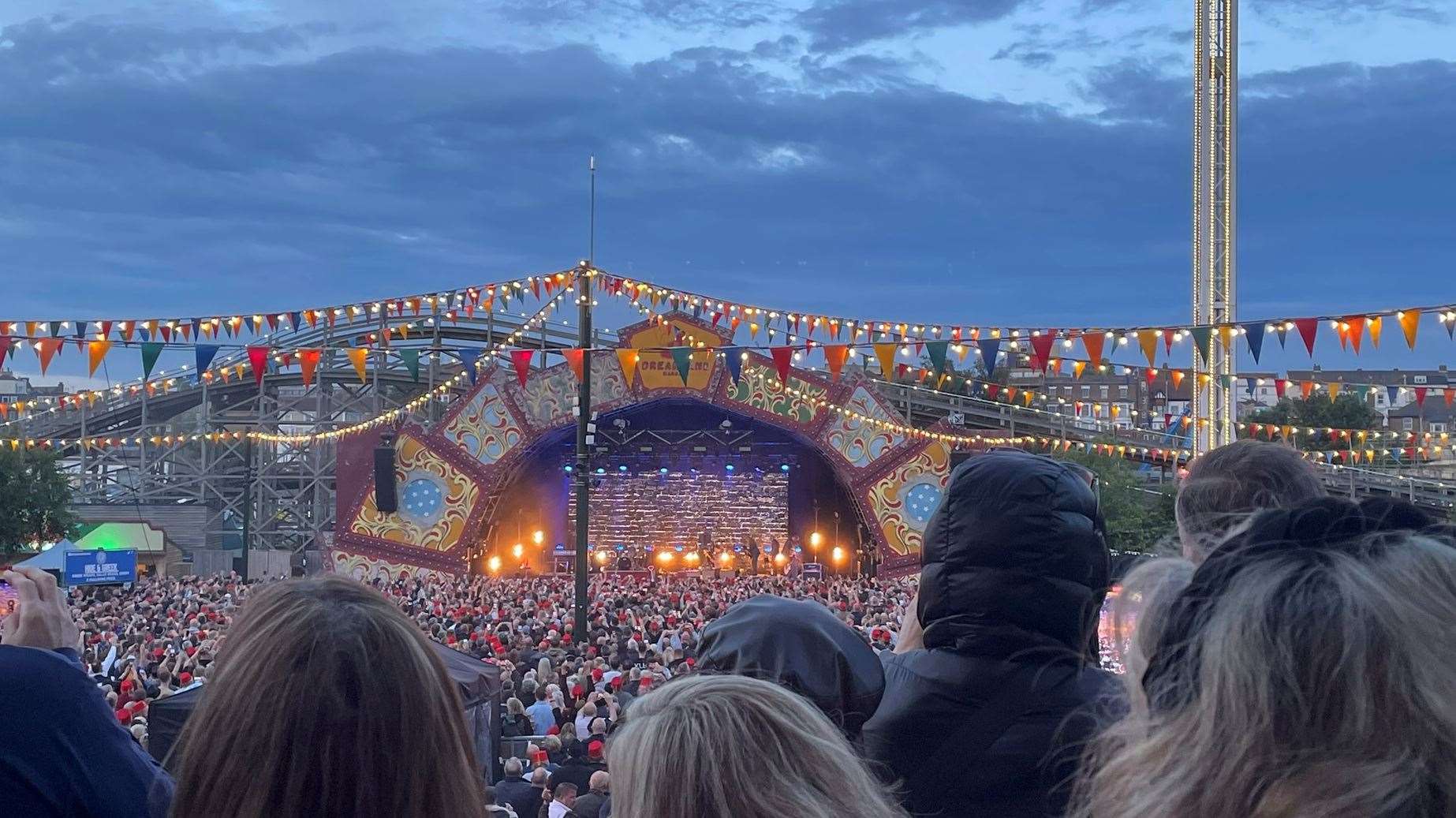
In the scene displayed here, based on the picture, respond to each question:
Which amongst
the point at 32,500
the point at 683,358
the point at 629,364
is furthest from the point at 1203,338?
the point at 32,500

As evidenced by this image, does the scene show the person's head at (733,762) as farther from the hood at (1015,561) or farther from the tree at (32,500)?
the tree at (32,500)

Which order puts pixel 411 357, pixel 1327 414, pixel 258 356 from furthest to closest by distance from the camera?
1. pixel 1327 414
2. pixel 411 357
3. pixel 258 356

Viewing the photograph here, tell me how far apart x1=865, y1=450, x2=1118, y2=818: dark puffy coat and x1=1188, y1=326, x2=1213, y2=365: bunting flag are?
1294 centimetres

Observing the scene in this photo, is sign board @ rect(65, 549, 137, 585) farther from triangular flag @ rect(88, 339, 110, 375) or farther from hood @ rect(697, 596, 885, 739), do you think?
hood @ rect(697, 596, 885, 739)

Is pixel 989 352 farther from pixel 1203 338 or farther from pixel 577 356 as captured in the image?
pixel 577 356

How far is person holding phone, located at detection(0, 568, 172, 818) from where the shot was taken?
2.24 metres

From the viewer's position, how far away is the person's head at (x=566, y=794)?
6.79 m

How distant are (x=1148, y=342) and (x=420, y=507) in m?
18.8

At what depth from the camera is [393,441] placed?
98.6 feet

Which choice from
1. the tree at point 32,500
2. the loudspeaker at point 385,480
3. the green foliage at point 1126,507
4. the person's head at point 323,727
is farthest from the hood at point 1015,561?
the tree at point 32,500

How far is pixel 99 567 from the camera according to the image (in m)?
27.3

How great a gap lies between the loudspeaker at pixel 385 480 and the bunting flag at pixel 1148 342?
1856cm

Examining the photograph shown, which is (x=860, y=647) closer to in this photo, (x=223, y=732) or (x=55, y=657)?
(x=223, y=732)

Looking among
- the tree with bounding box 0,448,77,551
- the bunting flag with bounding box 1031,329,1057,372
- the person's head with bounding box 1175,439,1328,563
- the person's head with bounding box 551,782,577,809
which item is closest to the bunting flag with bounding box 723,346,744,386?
the bunting flag with bounding box 1031,329,1057,372
